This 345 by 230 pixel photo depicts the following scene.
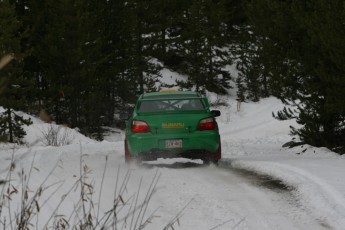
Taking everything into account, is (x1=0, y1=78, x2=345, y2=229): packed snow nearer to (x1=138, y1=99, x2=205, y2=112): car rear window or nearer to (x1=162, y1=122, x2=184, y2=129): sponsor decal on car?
(x1=162, y1=122, x2=184, y2=129): sponsor decal on car

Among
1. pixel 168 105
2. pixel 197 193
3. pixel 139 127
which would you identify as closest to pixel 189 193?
pixel 197 193

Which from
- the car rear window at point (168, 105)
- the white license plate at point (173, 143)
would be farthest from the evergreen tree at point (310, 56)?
the white license plate at point (173, 143)

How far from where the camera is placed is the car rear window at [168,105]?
11086 mm

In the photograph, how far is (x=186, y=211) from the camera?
6594 mm

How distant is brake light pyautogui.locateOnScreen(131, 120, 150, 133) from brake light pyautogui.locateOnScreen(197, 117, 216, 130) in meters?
1.01

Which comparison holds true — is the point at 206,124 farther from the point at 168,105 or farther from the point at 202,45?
the point at 202,45

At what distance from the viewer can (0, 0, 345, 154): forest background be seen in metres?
12.4

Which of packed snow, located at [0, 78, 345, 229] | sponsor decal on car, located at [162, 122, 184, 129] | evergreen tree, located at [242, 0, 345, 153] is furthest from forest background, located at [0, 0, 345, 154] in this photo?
sponsor decal on car, located at [162, 122, 184, 129]

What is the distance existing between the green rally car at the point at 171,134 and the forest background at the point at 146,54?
2543 millimetres

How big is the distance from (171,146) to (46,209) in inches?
183

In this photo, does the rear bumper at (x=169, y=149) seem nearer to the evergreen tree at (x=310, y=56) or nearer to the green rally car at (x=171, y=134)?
the green rally car at (x=171, y=134)

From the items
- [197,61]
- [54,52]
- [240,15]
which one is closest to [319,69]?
[54,52]

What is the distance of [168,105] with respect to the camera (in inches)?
444

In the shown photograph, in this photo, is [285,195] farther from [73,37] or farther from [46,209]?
[73,37]
